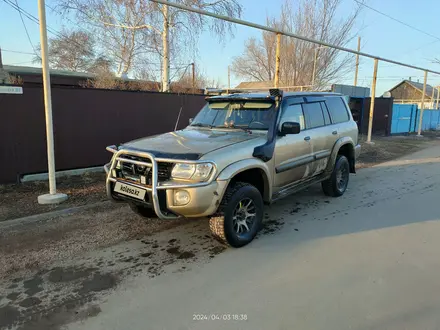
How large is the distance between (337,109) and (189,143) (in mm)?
3518

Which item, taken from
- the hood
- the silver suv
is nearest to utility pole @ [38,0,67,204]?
the silver suv

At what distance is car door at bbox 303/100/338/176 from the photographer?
17.6 ft

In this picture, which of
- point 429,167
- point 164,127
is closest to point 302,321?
point 164,127

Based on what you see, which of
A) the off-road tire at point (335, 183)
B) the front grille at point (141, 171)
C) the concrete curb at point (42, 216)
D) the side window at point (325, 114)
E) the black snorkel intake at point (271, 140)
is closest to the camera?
the front grille at point (141, 171)

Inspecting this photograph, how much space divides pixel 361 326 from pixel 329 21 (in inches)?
987

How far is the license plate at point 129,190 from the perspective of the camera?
3.71m

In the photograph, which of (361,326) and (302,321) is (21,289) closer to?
(302,321)

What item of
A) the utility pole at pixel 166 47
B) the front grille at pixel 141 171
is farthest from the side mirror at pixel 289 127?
the utility pole at pixel 166 47

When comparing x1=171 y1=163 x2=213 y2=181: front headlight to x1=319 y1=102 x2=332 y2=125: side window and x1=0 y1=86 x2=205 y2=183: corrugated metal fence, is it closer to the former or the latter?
x1=319 y1=102 x2=332 y2=125: side window

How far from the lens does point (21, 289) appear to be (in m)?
3.09

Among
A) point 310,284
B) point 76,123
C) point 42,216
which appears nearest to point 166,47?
point 76,123

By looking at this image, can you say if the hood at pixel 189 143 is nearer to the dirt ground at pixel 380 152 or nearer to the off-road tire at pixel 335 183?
the off-road tire at pixel 335 183

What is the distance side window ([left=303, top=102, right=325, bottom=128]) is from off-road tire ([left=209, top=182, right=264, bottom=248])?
1947mm

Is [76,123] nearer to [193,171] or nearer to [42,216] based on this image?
[42,216]
